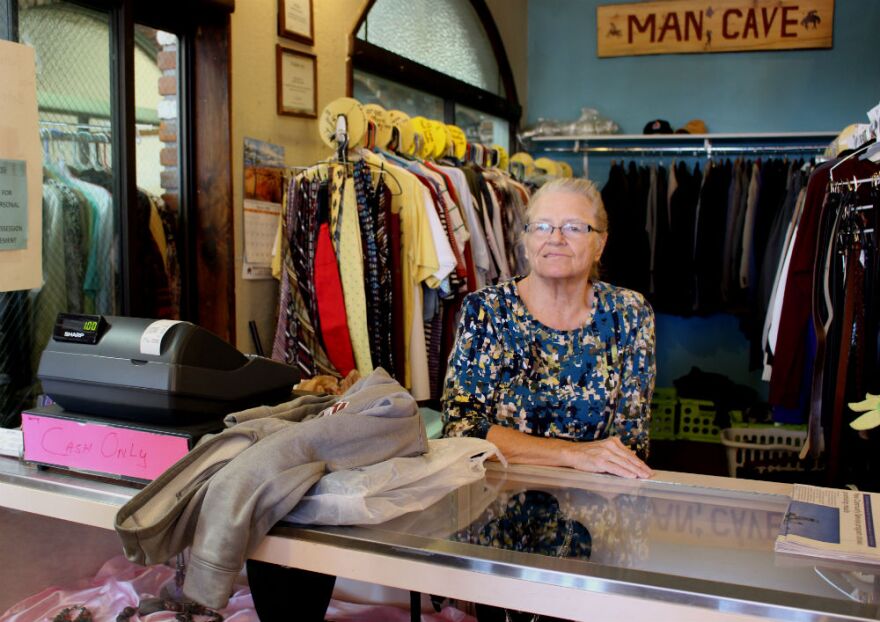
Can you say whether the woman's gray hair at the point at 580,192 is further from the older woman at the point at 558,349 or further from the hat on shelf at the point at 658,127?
the hat on shelf at the point at 658,127

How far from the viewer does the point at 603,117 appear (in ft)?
20.1

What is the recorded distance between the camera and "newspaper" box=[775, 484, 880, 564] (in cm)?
106

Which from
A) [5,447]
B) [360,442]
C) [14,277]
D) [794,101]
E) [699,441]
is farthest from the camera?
[794,101]

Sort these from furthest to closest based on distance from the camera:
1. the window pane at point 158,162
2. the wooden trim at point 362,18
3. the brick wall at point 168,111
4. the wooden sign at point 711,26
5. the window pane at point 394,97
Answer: the wooden sign at point 711,26
the window pane at point 394,97
the wooden trim at point 362,18
the brick wall at point 168,111
the window pane at point 158,162

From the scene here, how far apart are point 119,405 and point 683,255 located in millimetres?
4530

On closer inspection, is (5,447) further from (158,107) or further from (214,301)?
(158,107)

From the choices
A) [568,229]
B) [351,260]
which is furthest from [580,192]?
[351,260]

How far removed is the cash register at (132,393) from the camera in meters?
1.25

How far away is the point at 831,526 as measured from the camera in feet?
3.82

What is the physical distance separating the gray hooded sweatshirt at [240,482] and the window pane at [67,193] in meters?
1.52

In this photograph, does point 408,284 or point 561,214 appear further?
point 408,284

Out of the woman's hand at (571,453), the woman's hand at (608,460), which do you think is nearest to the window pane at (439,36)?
the woman's hand at (571,453)

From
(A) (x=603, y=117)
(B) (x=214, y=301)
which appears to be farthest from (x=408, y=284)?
(A) (x=603, y=117)

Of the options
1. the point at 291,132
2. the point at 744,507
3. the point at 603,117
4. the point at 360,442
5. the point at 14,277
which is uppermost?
the point at 603,117
